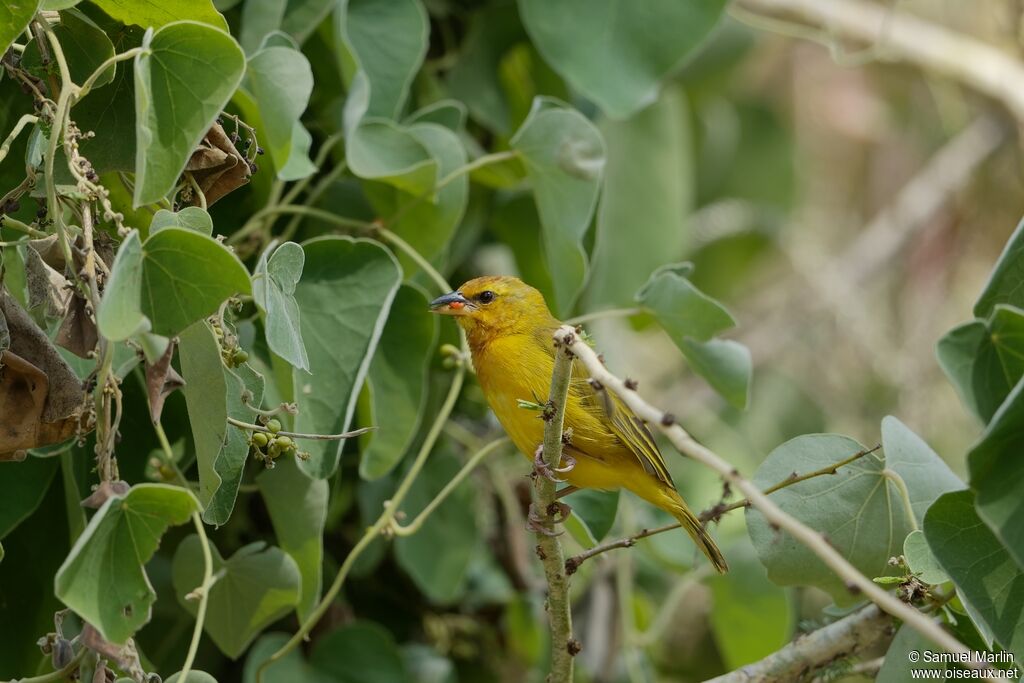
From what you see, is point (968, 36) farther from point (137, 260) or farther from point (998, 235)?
point (137, 260)

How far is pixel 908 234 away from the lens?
4762 millimetres

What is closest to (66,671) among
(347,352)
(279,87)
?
(347,352)

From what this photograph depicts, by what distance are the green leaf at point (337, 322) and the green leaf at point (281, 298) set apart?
326mm

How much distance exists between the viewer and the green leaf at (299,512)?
1.82 meters

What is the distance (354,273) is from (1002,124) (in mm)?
3616

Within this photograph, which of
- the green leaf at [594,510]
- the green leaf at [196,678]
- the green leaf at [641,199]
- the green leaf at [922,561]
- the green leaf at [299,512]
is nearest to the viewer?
the green leaf at [196,678]

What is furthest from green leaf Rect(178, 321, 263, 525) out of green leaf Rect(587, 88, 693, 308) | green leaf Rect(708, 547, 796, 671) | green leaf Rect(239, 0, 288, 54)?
green leaf Rect(587, 88, 693, 308)

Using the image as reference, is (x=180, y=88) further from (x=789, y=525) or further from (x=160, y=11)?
(x=789, y=525)

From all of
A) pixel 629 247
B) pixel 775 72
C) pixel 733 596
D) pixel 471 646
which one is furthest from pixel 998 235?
pixel 471 646

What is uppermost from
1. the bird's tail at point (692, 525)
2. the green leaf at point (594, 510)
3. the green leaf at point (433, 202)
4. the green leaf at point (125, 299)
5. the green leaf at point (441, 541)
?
the green leaf at point (125, 299)

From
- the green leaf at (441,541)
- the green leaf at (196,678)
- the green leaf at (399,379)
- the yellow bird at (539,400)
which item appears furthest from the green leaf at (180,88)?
the green leaf at (441,541)

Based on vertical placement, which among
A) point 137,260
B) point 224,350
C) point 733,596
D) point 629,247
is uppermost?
point 137,260

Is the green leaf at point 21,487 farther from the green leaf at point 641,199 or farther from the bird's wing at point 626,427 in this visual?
the green leaf at point 641,199

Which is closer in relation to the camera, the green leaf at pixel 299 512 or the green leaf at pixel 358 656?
the green leaf at pixel 299 512
